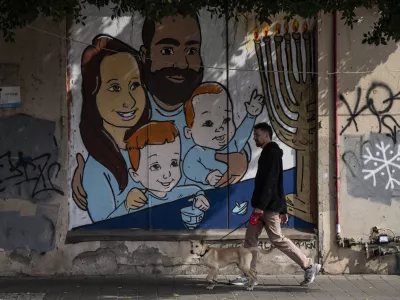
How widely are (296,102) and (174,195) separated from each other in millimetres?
1998

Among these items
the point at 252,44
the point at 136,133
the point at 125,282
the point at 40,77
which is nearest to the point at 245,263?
the point at 125,282

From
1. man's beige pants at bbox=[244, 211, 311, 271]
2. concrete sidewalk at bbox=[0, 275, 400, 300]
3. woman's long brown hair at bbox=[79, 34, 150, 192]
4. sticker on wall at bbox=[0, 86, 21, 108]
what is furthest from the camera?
woman's long brown hair at bbox=[79, 34, 150, 192]

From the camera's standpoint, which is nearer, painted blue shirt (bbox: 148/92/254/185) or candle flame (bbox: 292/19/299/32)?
painted blue shirt (bbox: 148/92/254/185)

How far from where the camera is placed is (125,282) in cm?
848

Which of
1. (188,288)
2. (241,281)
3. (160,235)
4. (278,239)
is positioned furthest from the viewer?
(160,235)

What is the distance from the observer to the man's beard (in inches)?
349

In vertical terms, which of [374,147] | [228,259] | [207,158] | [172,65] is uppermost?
[172,65]

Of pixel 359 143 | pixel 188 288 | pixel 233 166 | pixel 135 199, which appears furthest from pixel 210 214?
pixel 359 143

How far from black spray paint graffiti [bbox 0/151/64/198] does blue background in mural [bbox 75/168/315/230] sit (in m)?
0.81

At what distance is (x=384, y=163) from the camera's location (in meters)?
8.99

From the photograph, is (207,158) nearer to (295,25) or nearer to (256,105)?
(256,105)

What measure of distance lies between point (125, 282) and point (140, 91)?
2.41m

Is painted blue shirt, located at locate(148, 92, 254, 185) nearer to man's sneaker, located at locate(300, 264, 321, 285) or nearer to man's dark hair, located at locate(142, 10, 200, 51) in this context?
man's dark hair, located at locate(142, 10, 200, 51)

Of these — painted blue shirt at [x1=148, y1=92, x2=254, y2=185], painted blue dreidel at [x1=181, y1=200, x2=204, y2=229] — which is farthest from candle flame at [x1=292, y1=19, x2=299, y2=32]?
painted blue dreidel at [x1=181, y1=200, x2=204, y2=229]
